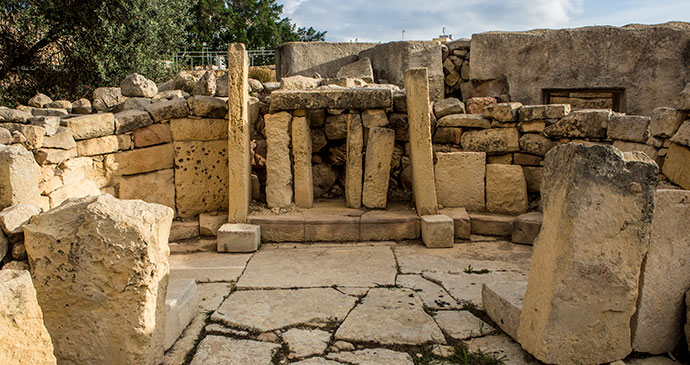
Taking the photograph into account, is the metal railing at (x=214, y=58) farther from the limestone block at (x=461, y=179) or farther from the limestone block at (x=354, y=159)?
the limestone block at (x=461, y=179)

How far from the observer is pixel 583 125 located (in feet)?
16.5

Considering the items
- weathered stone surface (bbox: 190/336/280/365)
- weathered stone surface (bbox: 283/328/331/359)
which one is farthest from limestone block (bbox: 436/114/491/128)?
weathered stone surface (bbox: 190/336/280/365)

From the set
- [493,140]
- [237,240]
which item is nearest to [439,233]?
[493,140]

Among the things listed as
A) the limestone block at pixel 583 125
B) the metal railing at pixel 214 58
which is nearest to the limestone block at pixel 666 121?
the limestone block at pixel 583 125

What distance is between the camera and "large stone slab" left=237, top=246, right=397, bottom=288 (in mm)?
3865

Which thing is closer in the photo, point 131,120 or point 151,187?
point 131,120

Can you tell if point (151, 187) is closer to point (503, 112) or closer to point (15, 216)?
point (15, 216)

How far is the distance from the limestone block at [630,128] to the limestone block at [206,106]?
4.00 metres

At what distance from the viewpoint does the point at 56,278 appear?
222 centimetres

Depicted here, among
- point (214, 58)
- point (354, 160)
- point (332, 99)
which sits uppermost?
point (214, 58)

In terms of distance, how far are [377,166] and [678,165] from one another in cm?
273

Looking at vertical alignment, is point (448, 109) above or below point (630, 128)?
above

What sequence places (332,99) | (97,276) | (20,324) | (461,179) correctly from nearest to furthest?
(20,324) < (97,276) < (332,99) < (461,179)

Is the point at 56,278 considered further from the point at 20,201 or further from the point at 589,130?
the point at 589,130
